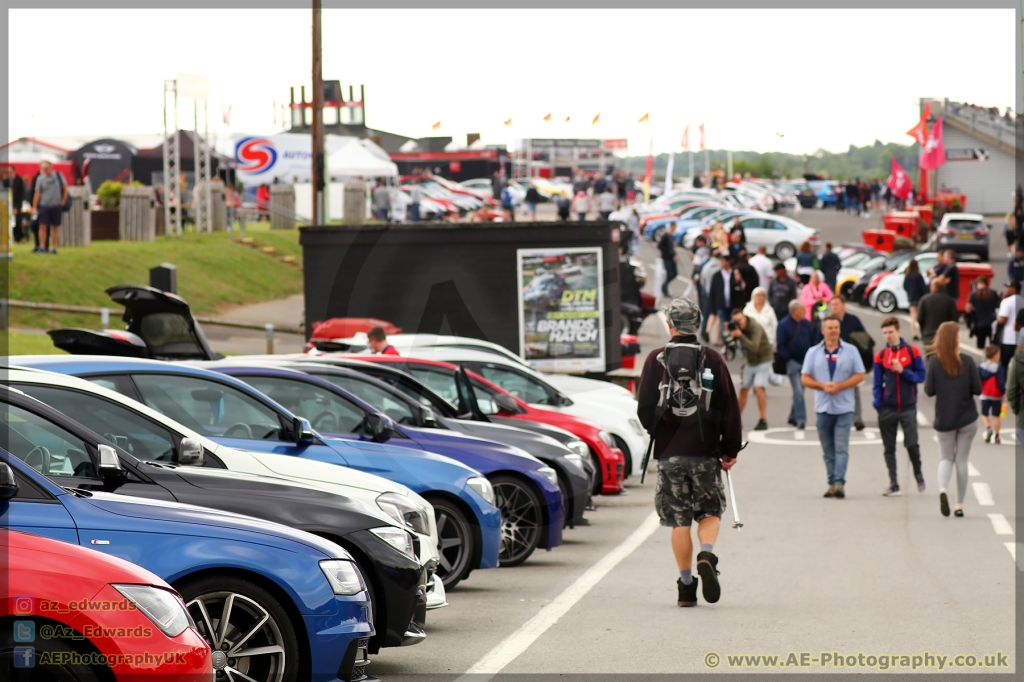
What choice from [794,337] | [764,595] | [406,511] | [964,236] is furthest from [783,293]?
[964,236]

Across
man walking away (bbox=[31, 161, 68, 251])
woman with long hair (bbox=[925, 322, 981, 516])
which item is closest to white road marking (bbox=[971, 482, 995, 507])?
woman with long hair (bbox=[925, 322, 981, 516])

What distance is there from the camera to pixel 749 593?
352 inches

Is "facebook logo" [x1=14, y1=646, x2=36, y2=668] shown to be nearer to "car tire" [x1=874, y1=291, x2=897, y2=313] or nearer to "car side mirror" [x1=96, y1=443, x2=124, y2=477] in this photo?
"car side mirror" [x1=96, y1=443, x2=124, y2=477]

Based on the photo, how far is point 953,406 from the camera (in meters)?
12.1

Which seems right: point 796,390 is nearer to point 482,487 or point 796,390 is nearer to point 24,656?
point 482,487

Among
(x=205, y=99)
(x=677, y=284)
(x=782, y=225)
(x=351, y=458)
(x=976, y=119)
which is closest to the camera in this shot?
(x=351, y=458)

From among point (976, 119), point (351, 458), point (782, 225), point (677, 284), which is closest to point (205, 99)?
point (677, 284)

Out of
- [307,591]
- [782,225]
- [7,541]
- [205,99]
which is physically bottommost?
[307,591]

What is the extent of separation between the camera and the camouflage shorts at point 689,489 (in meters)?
8.37

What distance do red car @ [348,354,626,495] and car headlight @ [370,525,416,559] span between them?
5.78m

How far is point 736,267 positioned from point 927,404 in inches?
164

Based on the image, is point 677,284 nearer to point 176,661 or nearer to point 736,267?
point 736,267

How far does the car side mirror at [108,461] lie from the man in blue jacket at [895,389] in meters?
9.19

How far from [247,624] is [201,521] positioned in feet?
1.61
